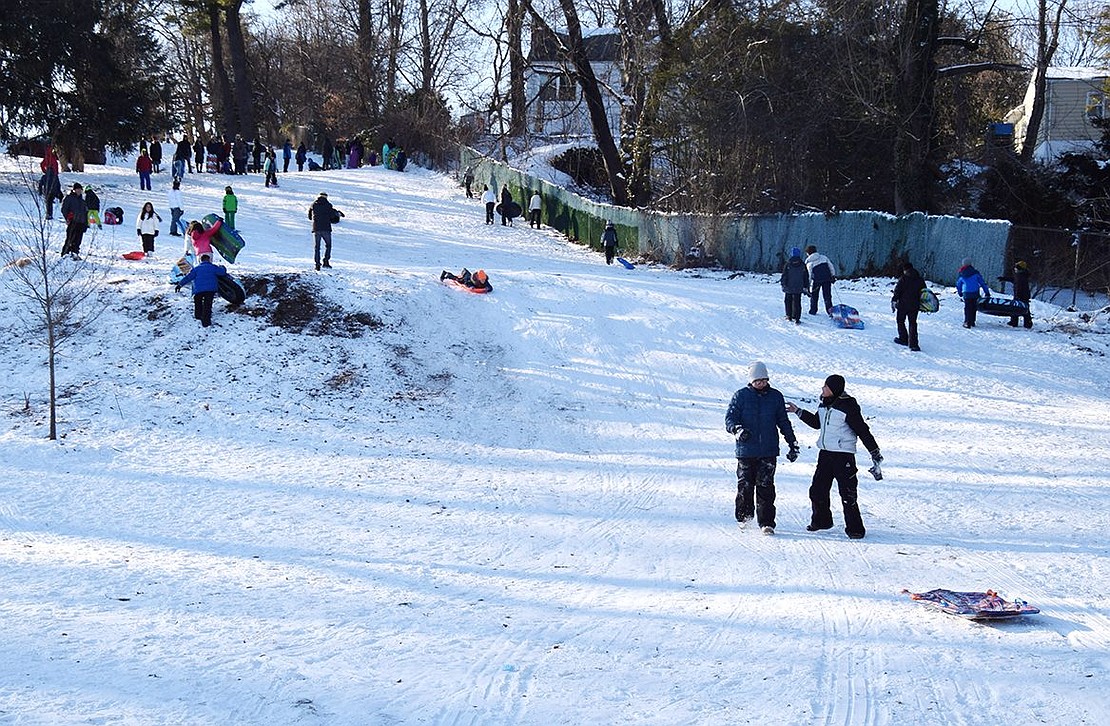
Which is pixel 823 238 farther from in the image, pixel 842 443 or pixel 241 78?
pixel 241 78

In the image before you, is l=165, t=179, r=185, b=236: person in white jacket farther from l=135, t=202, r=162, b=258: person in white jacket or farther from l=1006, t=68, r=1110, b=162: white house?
l=1006, t=68, r=1110, b=162: white house

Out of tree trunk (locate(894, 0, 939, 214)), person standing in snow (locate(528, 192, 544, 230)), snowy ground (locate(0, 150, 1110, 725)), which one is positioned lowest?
snowy ground (locate(0, 150, 1110, 725))

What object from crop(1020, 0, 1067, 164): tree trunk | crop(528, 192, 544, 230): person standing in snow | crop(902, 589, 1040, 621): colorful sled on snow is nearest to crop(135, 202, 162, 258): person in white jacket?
crop(528, 192, 544, 230): person standing in snow

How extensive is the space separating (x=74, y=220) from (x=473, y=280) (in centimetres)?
818

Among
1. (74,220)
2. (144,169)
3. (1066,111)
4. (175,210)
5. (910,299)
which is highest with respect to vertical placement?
(1066,111)

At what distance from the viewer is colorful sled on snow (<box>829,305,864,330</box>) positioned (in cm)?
2094

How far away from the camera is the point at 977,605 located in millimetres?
7754

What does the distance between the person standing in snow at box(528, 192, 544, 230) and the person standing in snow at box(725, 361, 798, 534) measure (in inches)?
1074

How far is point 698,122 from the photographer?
3347cm

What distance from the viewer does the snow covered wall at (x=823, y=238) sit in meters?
25.3

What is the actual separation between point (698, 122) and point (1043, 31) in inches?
446

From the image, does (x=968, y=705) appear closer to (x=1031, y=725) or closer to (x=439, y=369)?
(x=1031, y=725)

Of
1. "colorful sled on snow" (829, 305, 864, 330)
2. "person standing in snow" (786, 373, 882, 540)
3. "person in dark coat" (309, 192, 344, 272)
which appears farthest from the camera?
"person in dark coat" (309, 192, 344, 272)

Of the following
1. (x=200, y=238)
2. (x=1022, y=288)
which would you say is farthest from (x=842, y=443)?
(x=200, y=238)
